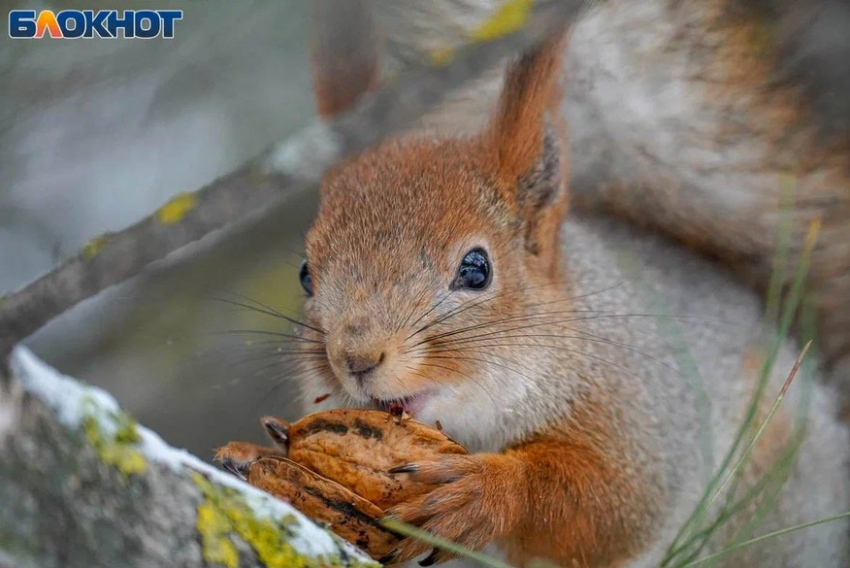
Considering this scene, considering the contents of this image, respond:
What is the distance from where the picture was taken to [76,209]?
181 cm

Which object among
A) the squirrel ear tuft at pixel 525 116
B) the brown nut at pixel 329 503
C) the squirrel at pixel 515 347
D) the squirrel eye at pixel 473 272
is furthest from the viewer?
the squirrel ear tuft at pixel 525 116

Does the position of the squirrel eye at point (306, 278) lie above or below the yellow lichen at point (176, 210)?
below

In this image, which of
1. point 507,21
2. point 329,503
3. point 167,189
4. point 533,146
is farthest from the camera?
point 167,189

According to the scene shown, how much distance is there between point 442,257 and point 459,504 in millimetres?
339

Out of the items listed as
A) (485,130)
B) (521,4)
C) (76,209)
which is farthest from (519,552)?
(76,209)

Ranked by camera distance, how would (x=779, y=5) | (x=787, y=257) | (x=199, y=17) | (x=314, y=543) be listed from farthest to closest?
(x=787, y=257) < (x=779, y=5) < (x=199, y=17) < (x=314, y=543)

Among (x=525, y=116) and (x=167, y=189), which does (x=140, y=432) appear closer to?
(x=525, y=116)

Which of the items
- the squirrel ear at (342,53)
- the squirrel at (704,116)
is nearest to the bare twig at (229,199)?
the squirrel ear at (342,53)

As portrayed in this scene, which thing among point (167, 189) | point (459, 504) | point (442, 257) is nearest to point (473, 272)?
point (442, 257)

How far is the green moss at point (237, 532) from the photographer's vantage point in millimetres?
900

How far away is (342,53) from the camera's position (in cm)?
152

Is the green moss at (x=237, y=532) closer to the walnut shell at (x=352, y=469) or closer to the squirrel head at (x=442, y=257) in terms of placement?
the walnut shell at (x=352, y=469)

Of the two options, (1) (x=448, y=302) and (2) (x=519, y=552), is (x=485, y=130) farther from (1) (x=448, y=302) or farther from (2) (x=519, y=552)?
(2) (x=519, y=552)

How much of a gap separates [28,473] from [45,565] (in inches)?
3.2
